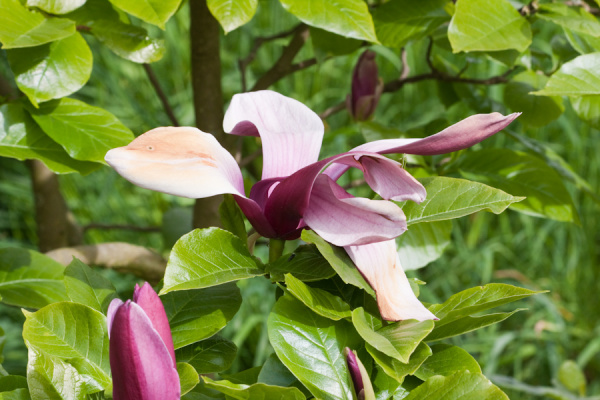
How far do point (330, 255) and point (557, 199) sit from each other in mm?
441

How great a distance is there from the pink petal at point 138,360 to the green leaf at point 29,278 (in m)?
0.32

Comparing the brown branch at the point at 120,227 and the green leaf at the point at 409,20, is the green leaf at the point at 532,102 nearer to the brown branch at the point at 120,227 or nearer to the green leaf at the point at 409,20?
the green leaf at the point at 409,20

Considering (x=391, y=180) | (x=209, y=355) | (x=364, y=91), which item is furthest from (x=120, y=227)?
(x=391, y=180)

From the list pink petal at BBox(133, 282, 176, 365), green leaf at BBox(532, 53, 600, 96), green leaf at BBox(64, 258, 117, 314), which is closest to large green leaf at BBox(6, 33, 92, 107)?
green leaf at BBox(64, 258, 117, 314)

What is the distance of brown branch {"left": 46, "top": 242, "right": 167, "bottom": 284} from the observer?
0.84m

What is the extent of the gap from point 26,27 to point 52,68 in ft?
0.14

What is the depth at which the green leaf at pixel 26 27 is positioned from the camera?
1.68 feet

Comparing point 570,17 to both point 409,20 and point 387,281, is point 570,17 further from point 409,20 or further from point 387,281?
point 387,281

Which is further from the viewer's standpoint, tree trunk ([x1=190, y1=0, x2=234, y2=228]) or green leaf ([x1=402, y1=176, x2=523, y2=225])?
tree trunk ([x1=190, y1=0, x2=234, y2=228])

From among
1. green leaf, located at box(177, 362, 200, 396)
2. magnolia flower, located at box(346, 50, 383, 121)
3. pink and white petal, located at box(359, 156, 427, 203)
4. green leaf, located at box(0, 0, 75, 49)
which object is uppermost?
green leaf, located at box(0, 0, 75, 49)

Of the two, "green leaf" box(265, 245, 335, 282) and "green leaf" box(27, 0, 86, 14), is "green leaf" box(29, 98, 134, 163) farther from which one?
"green leaf" box(265, 245, 335, 282)

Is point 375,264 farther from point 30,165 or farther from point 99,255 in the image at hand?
point 30,165

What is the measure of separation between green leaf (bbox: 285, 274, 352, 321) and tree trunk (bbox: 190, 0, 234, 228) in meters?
0.47

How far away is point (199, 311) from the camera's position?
1.42ft
